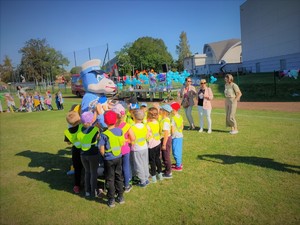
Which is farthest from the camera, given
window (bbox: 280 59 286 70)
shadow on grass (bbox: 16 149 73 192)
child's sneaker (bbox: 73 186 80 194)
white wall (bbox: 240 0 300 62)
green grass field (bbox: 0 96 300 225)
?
window (bbox: 280 59 286 70)

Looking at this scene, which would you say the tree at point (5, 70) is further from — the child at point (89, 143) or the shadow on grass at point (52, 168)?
the child at point (89, 143)

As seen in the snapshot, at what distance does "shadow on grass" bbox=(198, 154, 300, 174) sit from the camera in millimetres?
5363

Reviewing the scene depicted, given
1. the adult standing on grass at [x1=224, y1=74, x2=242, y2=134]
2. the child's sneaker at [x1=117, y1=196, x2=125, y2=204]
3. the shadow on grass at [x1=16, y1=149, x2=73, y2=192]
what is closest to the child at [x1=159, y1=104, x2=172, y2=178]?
the child's sneaker at [x1=117, y1=196, x2=125, y2=204]

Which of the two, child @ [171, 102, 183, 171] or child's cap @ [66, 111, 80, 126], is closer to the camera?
child's cap @ [66, 111, 80, 126]

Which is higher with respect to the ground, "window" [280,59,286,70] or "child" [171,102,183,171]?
"window" [280,59,286,70]

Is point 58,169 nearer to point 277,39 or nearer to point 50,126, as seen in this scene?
point 50,126

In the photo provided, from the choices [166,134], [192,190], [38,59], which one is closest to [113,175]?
[166,134]

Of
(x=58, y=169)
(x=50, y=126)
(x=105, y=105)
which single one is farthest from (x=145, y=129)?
(x=50, y=126)

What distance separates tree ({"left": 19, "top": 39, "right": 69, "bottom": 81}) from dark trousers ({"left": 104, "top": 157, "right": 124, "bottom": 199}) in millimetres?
54167

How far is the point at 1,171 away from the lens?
6.47 metres

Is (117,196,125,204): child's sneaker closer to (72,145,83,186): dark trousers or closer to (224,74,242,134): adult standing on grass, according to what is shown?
(72,145,83,186): dark trousers

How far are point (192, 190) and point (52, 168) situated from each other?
12.9ft

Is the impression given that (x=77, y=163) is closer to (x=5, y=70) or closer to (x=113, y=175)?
(x=113, y=175)

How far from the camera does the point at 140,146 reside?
4723 millimetres
